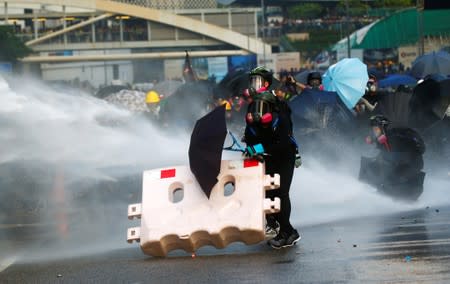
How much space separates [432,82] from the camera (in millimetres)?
18609

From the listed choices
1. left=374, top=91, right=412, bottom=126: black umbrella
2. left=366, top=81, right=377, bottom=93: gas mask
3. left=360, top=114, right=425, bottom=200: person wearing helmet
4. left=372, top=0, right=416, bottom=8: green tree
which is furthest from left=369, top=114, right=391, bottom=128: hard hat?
left=372, top=0, right=416, bottom=8: green tree

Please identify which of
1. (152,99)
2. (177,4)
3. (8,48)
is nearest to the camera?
(152,99)

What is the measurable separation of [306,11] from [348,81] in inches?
3590

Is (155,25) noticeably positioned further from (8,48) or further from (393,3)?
(8,48)

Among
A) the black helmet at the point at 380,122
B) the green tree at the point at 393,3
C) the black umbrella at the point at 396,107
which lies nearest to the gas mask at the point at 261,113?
the black helmet at the point at 380,122

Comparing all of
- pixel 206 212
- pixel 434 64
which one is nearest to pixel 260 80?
pixel 206 212

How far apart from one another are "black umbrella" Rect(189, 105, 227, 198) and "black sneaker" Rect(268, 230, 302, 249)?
2.61ft

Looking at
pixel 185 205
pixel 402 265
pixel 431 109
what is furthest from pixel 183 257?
pixel 431 109

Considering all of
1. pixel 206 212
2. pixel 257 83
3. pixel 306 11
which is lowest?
pixel 206 212

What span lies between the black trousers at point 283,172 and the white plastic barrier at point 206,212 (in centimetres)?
32

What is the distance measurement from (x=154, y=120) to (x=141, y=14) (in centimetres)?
8565

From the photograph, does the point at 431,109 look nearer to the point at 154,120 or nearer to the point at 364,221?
the point at 364,221

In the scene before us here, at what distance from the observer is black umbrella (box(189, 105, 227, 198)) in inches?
410

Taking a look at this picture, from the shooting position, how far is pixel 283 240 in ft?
35.0
